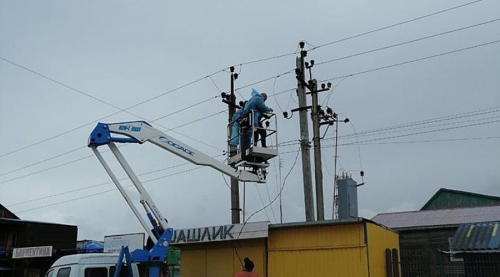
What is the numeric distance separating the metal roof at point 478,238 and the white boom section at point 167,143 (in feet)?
23.1

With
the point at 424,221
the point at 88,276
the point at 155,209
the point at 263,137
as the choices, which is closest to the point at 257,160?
the point at 263,137

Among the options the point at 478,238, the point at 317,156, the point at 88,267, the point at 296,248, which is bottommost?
the point at 88,267

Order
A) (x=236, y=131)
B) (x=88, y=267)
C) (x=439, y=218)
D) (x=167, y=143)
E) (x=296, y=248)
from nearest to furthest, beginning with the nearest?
(x=88, y=267) → (x=167, y=143) → (x=236, y=131) → (x=296, y=248) → (x=439, y=218)

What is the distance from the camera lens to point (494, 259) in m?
14.5

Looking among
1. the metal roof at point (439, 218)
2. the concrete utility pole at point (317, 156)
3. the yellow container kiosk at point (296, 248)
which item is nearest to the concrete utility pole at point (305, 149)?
the concrete utility pole at point (317, 156)

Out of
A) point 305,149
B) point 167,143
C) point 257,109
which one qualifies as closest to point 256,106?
point 257,109

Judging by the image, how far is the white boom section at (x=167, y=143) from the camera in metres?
12.5

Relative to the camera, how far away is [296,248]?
13727mm

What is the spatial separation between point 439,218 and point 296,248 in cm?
1734

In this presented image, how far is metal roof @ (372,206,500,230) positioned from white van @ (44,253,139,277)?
61.6 feet

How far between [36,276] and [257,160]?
27559mm

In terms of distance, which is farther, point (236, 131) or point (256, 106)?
point (236, 131)

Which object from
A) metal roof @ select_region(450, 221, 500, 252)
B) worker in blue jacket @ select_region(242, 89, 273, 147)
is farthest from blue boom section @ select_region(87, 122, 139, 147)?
metal roof @ select_region(450, 221, 500, 252)

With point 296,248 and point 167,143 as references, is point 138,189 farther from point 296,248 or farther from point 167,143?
point 296,248
